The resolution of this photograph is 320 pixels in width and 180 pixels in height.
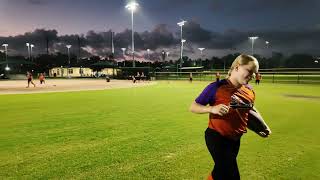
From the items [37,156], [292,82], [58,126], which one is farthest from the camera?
[292,82]

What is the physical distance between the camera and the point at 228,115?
13.3ft

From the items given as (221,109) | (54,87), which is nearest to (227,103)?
(221,109)

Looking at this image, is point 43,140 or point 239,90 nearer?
point 239,90

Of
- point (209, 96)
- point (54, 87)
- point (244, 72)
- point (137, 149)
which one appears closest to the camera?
point (244, 72)

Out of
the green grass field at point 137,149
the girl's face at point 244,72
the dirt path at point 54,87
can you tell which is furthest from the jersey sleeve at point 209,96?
the dirt path at point 54,87

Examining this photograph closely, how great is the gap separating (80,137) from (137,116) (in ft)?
15.0

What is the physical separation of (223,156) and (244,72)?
995 millimetres

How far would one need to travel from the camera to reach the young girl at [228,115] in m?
4.04

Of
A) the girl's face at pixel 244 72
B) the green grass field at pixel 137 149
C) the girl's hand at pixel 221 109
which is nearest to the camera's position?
the girl's hand at pixel 221 109

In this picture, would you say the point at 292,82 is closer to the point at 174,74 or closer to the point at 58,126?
the point at 174,74

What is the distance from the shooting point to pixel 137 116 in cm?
1419

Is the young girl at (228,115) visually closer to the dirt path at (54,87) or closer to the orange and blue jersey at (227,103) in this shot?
the orange and blue jersey at (227,103)

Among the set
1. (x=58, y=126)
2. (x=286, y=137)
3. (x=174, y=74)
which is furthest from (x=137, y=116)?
(x=174, y=74)

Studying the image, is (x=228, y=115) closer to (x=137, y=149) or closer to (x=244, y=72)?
(x=244, y=72)
